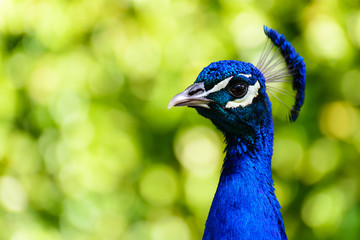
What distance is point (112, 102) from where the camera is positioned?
158cm

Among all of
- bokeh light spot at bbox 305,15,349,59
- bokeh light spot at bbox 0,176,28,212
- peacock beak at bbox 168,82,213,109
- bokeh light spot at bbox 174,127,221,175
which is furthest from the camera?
bokeh light spot at bbox 0,176,28,212

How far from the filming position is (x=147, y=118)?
1538mm

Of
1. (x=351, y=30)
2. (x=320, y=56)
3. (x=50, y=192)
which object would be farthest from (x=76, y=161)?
(x=351, y=30)

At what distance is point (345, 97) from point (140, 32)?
29.5 inches

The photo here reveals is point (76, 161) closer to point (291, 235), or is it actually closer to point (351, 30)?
point (291, 235)

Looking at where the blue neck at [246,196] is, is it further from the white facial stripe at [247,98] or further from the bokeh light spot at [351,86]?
the bokeh light spot at [351,86]

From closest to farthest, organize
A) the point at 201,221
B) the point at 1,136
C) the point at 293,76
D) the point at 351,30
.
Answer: the point at 293,76 < the point at 351,30 < the point at 201,221 < the point at 1,136

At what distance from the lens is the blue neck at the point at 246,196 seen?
79 cm

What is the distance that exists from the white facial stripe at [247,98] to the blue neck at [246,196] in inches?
2.7

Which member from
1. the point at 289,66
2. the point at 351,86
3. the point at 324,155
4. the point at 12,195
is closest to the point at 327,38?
the point at 351,86

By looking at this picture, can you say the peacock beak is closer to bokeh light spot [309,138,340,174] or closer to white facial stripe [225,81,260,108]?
white facial stripe [225,81,260,108]

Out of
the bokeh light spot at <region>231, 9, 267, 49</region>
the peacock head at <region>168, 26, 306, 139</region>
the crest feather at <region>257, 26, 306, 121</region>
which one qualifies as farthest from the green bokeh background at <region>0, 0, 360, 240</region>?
the peacock head at <region>168, 26, 306, 139</region>

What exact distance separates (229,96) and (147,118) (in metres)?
0.76

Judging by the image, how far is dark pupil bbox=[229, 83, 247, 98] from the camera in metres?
0.81
